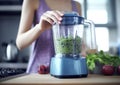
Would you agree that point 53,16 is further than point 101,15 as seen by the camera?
No

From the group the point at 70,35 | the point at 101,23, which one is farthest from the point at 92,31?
the point at 101,23

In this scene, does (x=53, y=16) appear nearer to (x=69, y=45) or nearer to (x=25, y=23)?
(x=69, y=45)

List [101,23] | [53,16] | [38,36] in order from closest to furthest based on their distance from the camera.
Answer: [53,16]
[38,36]
[101,23]

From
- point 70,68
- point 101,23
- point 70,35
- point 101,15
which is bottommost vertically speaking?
point 70,68

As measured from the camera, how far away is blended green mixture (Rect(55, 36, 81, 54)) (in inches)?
28.7

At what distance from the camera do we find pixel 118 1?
9.32 ft

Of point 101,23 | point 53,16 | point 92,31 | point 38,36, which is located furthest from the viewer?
point 101,23

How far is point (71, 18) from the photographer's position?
0.74m

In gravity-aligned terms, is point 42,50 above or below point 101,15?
below

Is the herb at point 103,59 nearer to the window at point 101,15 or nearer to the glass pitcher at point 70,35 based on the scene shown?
the glass pitcher at point 70,35

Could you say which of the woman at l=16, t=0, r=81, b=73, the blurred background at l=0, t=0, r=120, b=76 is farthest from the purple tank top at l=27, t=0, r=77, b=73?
the blurred background at l=0, t=0, r=120, b=76

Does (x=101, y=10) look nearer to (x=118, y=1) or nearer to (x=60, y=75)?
(x=118, y=1)

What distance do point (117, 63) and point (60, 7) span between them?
39 centimetres

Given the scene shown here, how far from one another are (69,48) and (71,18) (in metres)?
0.10
